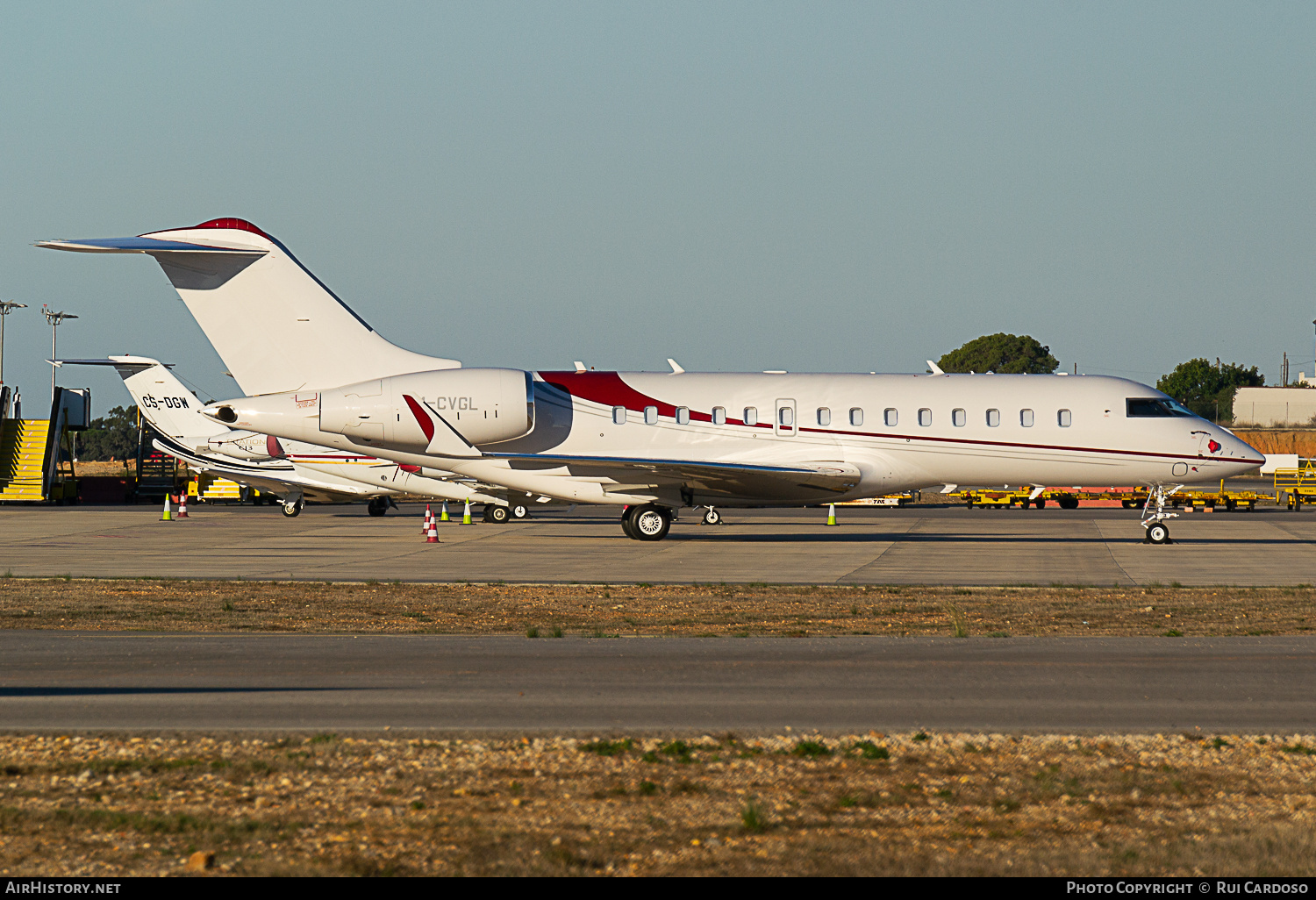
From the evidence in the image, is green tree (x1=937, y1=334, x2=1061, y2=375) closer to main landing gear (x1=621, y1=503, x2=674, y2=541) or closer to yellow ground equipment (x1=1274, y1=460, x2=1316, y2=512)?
yellow ground equipment (x1=1274, y1=460, x2=1316, y2=512)

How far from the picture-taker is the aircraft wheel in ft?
95.9

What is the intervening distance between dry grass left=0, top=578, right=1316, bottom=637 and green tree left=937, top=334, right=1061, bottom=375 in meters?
107

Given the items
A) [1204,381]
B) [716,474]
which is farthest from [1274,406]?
[716,474]

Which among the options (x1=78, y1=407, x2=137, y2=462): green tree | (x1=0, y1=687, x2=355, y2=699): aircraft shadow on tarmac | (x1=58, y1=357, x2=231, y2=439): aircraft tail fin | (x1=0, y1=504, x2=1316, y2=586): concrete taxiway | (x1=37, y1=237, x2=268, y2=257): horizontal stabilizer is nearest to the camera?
(x1=0, y1=687, x2=355, y2=699): aircraft shadow on tarmac

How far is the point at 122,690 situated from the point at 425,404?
1859 centimetres

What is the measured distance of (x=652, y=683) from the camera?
10.3 m

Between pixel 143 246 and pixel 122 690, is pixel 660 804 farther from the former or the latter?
pixel 143 246

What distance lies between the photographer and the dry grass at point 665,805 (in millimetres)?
5637

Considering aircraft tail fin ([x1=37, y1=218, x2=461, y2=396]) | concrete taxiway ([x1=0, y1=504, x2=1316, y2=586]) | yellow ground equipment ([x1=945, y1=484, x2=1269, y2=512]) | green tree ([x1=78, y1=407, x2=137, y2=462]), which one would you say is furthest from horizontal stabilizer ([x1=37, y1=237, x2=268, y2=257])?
green tree ([x1=78, y1=407, x2=137, y2=462])

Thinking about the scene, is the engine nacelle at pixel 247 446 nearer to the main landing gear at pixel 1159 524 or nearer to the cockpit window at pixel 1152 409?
the cockpit window at pixel 1152 409

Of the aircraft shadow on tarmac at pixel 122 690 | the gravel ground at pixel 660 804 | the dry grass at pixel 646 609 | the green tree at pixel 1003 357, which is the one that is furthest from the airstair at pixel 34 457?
the green tree at pixel 1003 357

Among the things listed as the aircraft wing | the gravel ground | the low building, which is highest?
the low building
